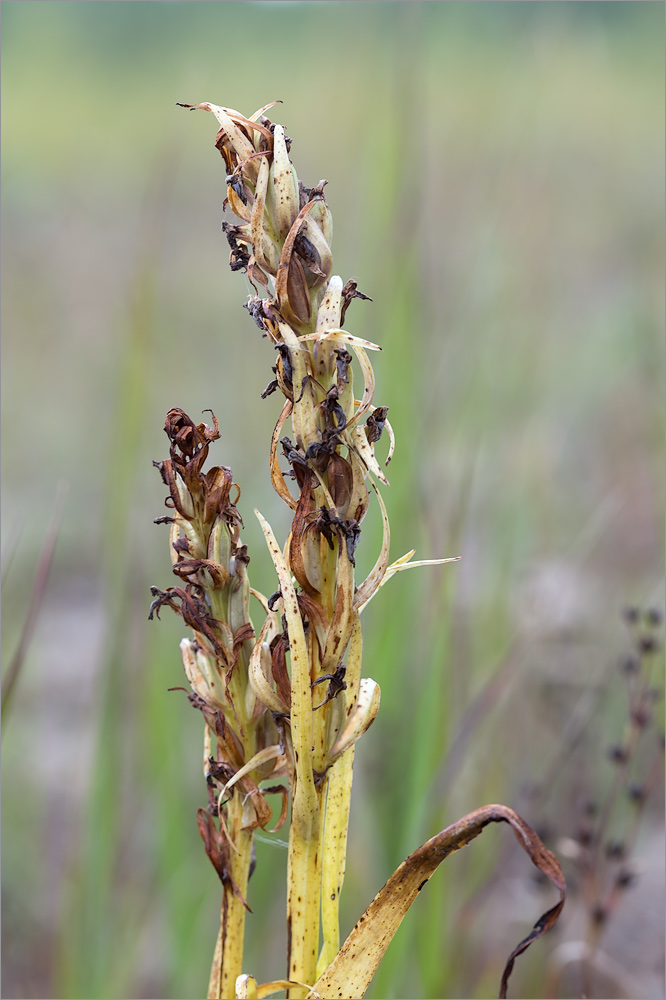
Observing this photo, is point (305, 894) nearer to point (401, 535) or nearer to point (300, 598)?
point (300, 598)

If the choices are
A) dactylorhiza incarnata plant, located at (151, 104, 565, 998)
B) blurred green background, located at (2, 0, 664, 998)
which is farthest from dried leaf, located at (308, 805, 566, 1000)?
blurred green background, located at (2, 0, 664, 998)

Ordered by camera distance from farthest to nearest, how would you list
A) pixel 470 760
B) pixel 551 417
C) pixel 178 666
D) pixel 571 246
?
pixel 571 246 → pixel 551 417 → pixel 470 760 → pixel 178 666

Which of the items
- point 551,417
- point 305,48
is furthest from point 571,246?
point 305,48

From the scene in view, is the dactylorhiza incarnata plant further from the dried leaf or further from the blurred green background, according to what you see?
the blurred green background

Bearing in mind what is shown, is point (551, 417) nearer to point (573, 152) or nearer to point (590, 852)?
point (573, 152)

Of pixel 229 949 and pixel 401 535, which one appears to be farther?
pixel 401 535

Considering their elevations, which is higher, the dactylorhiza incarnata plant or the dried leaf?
the dactylorhiza incarnata plant

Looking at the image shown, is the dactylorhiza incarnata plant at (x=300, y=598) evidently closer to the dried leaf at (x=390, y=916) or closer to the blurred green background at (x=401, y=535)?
the dried leaf at (x=390, y=916)

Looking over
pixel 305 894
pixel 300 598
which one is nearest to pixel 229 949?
pixel 305 894
